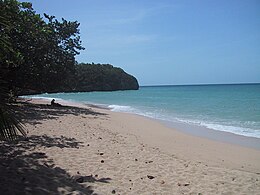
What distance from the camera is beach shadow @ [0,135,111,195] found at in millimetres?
3799

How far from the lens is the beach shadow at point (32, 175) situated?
12.5 ft

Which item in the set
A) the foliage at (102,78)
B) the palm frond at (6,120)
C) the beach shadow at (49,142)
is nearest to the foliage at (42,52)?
the beach shadow at (49,142)

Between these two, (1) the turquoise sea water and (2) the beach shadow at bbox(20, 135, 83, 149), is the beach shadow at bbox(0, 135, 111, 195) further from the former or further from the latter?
(1) the turquoise sea water

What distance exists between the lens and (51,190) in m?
3.82

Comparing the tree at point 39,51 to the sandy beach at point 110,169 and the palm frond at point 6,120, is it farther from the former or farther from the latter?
the palm frond at point 6,120

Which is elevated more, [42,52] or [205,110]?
[42,52]

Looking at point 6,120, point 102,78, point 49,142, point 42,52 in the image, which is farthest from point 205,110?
point 102,78

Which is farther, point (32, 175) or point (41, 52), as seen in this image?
point (41, 52)

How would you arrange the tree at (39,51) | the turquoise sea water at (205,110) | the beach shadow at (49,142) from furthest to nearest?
the turquoise sea water at (205,110) → the tree at (39,51) → the beach shadow at (49,142)

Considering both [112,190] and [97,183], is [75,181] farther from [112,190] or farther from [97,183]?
[112,190]

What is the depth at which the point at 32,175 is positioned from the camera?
4305mm

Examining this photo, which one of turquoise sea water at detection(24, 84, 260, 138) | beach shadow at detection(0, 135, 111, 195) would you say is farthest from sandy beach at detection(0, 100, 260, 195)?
turquoise sea water at detection(24, 84, 260, 138)

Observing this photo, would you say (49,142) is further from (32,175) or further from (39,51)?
(39,51)

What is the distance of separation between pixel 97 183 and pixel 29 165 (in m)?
1.50
